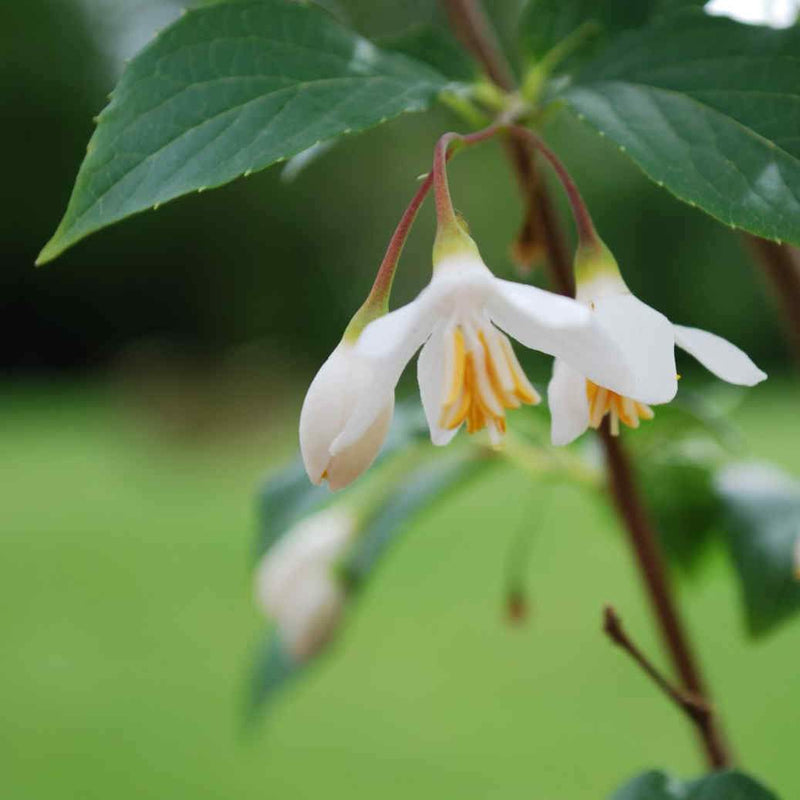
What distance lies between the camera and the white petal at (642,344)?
24cm

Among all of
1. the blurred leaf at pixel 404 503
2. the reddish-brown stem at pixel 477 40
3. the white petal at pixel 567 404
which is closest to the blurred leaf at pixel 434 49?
the reddish-brown stem at pixel 477 40

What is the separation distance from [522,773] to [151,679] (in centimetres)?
80

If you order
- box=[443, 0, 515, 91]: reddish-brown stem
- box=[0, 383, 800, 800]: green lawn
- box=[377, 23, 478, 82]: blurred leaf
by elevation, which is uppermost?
box=[443, 0, 515, 91]: reddish-brown stem

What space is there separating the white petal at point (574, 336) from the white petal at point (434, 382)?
22mm

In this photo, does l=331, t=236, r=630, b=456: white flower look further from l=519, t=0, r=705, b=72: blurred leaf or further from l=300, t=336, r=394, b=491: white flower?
l=519, t=0, r=705, b=72: blurred leaf

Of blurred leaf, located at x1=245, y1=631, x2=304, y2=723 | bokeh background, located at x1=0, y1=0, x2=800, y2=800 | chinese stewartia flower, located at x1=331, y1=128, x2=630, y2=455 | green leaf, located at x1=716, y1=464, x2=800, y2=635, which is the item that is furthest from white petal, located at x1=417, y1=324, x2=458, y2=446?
blurred leaf, located at x1=245, y1=631, x2=304, y2=723

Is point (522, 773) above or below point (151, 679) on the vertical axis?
below

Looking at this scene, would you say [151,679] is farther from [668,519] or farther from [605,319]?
[605,319]

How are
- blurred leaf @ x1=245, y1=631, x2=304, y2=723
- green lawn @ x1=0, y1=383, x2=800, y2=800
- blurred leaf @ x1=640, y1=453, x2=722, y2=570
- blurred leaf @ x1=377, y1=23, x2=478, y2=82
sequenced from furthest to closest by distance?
green lawn @ x1=0, y1=383, x2=800, y2=800
blurred leaf @ x1=245, y1=631, x2=304, y2=723
blurred leaf @ x1=640, y1=453, x2=722, y2=570
blurred leaf @ x1=377, y1=23, x2=478, y2=82

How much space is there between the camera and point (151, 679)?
6.86ft

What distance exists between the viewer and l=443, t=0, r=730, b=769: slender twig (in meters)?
0.38

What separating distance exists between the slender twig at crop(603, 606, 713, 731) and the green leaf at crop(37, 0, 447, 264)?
0.15m

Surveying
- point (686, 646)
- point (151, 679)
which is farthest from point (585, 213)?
point (151, 679)

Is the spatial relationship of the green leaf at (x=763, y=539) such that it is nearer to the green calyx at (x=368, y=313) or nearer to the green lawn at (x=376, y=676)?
the green lawn at (x=376, y=676)
